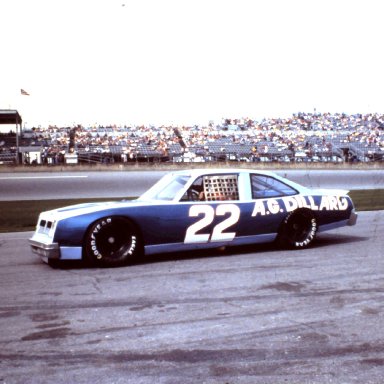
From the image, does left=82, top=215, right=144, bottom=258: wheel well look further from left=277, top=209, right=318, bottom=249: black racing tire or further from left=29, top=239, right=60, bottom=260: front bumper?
left=277, top=209, right=318, bottom=249: black racing tire

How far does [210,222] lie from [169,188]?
762 mm

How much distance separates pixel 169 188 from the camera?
7.79m

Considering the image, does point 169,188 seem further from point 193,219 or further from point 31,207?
point 31,207

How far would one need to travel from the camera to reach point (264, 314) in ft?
15.4

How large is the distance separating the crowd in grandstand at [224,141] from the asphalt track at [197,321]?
23386mm

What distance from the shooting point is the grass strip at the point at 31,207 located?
11953mm

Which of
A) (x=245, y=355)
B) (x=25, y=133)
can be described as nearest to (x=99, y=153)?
(x=25, y=133)

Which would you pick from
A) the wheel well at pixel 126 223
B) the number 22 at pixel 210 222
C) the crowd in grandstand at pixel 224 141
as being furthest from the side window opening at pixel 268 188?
the crowd in grandstand at pixel 224 141

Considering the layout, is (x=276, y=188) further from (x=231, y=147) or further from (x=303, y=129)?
(x=303, y=129)

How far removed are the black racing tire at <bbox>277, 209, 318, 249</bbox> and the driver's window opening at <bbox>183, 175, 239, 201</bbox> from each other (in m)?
0.83

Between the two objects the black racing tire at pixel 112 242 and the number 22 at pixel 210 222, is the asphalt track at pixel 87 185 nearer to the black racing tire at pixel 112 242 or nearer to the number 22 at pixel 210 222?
the number 22 at pixel 210 222

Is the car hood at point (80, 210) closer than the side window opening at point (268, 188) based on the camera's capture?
Yes

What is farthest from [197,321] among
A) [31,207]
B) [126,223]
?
[31,207]

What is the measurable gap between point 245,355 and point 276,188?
184 inches
